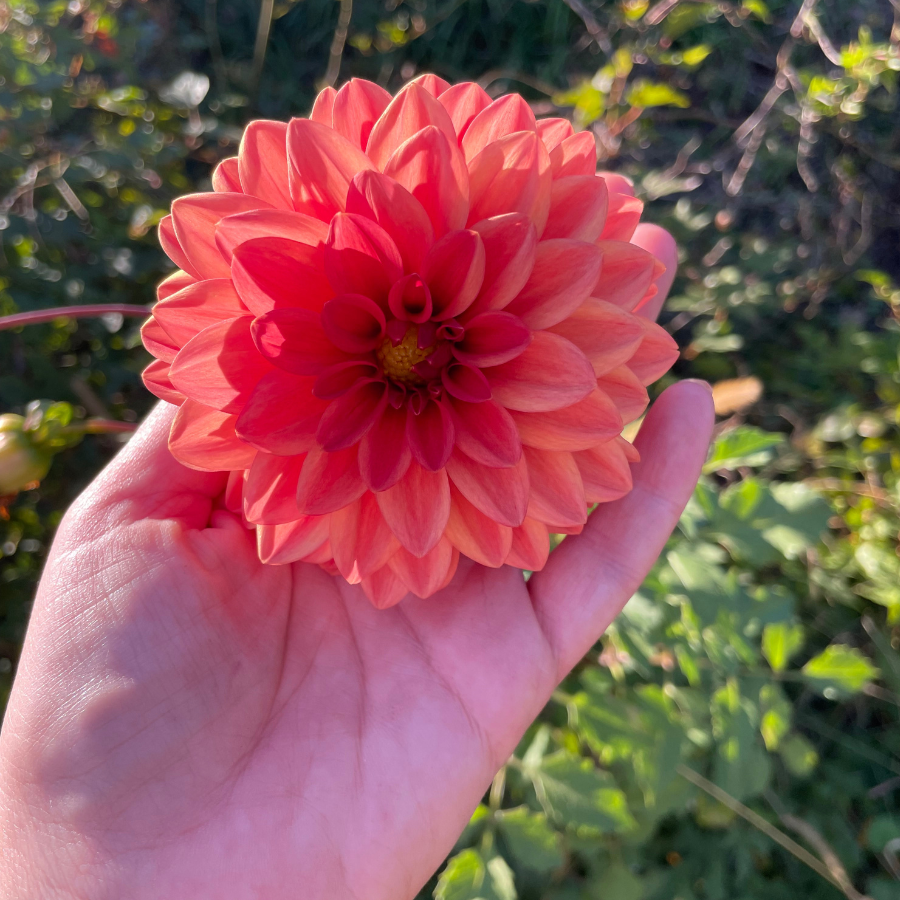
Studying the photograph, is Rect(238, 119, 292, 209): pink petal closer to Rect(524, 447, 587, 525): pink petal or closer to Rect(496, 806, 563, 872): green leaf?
Rect(524, 447, 587, 525): pink petal

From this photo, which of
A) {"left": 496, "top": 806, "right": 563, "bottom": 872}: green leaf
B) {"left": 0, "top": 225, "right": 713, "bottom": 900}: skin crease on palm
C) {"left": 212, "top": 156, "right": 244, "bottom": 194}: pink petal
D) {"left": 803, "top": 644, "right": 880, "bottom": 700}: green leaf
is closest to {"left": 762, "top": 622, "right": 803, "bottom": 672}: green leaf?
{"left": 803, "top": 644, "right": 880, "bottom": 700}: green leaf

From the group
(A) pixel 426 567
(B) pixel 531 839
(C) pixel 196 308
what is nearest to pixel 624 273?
(A) pixel 426 567

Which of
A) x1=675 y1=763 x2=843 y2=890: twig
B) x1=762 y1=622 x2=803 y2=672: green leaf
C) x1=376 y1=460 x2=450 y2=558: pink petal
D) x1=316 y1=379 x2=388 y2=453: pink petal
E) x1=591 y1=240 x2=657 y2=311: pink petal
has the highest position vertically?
x1=591 y1=240 x2=657 y2=311: pink petal

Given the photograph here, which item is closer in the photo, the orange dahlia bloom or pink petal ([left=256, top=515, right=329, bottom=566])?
the orange dahlia bloom

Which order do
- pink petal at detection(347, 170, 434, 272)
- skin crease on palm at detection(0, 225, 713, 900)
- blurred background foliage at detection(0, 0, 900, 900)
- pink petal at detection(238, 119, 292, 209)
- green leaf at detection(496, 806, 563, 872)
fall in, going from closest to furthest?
pink petal at detection(347, 170, 434, 272), pink petal at detection(238, 119, 292, 209), skin crease on palm at detection(0, 225, 713, 900), green leaf at detection(496, 806, 563, 872), blurred background foliage at detection(0, 0, 900, 900)

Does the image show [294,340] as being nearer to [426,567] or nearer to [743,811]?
[426,567]

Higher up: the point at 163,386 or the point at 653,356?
the point at 163,386

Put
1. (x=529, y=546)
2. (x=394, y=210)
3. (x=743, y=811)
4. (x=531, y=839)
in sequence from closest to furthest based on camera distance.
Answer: (x=394, y=210) → (x=529, y=546) → (x=531, y=839) → (x=743, y=811)

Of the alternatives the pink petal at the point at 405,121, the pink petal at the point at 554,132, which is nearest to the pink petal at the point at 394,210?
the pink petal at the point at 405,121
